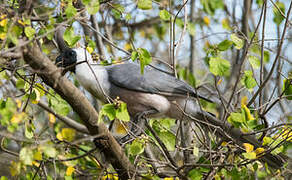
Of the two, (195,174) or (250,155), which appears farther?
(195,174)

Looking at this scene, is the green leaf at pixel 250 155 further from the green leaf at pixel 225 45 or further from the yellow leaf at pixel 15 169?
the yellow leaf at pixel 15 169

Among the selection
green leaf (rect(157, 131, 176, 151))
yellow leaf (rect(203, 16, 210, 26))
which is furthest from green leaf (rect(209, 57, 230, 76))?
yellow leaf (rect(203, 16, 210, 26))

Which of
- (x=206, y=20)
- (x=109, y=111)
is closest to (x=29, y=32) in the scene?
(x=109, y=111)

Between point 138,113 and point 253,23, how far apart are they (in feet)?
9.85

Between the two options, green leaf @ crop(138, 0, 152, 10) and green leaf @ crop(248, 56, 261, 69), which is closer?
green leaf @ crop(138, 0, 152, 10)

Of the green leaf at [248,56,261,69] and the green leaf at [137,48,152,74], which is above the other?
the green leaf at [137,48,152,74]

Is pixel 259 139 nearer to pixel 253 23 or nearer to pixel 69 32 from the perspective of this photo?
pixel 69 32

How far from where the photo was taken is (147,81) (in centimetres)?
412

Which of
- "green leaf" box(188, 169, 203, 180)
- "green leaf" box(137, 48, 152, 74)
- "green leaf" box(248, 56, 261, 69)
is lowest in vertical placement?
"green leaf" box(188, 169, 203, 180)

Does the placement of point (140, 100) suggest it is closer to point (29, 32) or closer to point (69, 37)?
point (69, 37)

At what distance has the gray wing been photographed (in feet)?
13.3

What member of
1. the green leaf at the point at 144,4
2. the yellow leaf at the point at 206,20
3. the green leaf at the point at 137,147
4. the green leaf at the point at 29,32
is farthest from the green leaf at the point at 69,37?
the yellow leaf at the point at 206,20

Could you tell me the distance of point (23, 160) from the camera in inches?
86.8

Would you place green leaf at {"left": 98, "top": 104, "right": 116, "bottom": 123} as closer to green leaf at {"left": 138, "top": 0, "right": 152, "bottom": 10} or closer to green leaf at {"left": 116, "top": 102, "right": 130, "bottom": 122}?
green leaf at {"left": 116, "top": 102, "right": 130, "bottom": 122}
